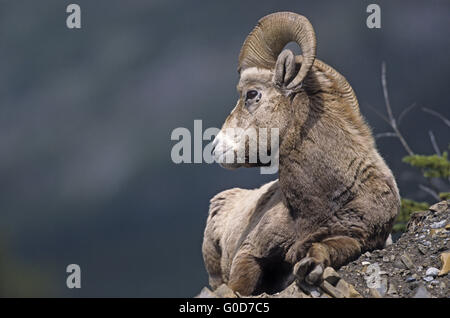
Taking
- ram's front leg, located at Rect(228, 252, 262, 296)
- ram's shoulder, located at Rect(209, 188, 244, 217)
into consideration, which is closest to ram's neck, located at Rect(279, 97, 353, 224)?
ram's front leg, located at Rect(228, 252, 262, 296)

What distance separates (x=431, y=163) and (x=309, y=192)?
205 inches

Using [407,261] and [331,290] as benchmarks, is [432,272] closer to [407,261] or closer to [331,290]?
[407,261]

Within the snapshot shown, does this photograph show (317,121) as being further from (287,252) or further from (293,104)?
(287,252)

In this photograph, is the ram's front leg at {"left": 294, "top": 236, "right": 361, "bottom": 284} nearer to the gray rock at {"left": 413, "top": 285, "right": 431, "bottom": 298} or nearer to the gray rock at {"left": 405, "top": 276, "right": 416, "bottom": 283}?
the gray rock at {"left": 405, "top": 276, "right": 416, "bottom": 283}

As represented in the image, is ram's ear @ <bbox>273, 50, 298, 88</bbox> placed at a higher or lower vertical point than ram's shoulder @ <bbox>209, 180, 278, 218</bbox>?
higher

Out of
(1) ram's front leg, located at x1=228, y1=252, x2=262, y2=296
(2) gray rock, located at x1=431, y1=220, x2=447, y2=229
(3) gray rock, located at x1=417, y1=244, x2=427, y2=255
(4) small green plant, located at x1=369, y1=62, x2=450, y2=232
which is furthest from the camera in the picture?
(4) small green plant, located at x1=369, y1=62, x2=450, y2=232

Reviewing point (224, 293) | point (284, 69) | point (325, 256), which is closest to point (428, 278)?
point (325, 256)

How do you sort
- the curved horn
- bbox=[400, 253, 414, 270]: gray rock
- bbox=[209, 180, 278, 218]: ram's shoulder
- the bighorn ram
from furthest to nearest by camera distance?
bbox=[209, 180, 278, 218]: ram's shoulder < the curved horn < the bighorn ram < bbox=[400, 253, 414, 270]: gray rock

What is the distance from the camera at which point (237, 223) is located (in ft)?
22.3

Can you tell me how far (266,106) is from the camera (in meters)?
5.73

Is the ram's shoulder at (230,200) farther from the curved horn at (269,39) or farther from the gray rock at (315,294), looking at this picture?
the gray rock at (315,294)

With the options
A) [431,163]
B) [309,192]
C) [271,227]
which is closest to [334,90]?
[309,192]

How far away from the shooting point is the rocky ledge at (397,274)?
4.61m

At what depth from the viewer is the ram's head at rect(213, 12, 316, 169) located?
5.68m
